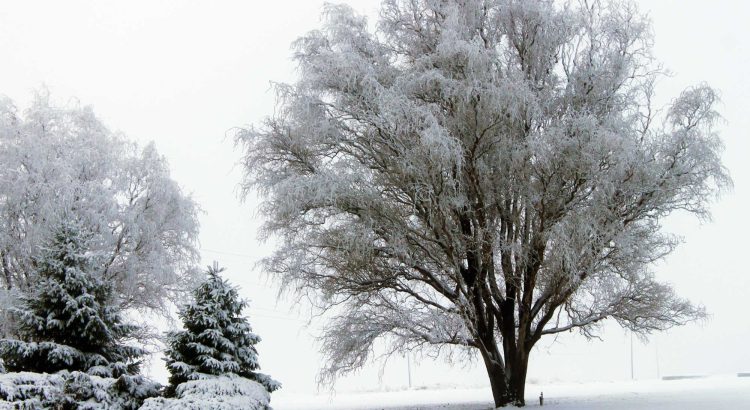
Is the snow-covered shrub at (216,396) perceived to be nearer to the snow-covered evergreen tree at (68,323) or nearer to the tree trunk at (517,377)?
the snow-covered evergreen tree at (68,323)

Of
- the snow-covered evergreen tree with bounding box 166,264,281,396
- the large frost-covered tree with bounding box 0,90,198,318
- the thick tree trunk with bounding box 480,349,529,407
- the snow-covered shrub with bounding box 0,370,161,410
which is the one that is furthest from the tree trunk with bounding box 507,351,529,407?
the large frost-covered tree with bounding box 0,90,198,318

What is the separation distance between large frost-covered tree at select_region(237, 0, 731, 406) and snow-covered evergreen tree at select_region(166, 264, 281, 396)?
11.0ft

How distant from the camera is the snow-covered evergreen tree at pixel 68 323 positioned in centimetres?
1198

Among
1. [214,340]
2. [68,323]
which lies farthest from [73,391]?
[214,340]

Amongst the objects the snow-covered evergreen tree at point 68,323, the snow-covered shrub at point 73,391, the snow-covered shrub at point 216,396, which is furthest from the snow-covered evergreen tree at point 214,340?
the snow-covered evergreen tree at point 68,323

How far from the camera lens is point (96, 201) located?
2017 cm

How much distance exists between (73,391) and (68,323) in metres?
1.20

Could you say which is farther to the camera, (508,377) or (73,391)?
(508,377)

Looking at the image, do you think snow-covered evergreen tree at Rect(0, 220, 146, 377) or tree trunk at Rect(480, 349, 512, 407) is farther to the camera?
tree trunk at Rect(480, 349, 512, 407)

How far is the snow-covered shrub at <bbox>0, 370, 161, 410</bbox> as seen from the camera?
10.6 m

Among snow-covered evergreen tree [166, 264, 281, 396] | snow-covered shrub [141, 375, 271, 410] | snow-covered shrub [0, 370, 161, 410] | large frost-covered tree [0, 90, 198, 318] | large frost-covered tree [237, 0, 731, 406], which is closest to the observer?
snow-covered shrub [0, 370, 161, 410]

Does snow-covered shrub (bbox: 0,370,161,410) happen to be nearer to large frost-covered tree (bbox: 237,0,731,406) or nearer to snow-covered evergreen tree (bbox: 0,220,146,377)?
snow-covered evergreen tree (bbox: 0,220,146,377)

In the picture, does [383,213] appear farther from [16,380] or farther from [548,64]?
[16,380]

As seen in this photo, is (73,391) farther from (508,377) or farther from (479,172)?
(508,377)
